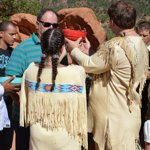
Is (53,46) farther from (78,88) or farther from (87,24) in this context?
(87,24)

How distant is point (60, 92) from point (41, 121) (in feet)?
0.90

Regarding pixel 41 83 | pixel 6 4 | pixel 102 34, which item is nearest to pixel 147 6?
pixel 6 4

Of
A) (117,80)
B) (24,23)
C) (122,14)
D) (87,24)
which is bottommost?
(117,80)

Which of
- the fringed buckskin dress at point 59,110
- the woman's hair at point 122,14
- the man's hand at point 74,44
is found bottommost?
the fringed buckskin dress at point 59,110

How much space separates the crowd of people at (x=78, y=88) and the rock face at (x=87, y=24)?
1.41 metres

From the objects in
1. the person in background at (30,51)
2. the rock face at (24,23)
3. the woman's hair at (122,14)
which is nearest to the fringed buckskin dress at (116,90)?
the woman's hair at (122,14)

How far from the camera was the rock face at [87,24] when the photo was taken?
5703 millimetres

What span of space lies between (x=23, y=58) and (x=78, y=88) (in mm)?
836

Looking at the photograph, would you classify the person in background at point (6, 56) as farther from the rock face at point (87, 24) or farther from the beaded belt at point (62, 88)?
the beaded belt at point (62, 88)

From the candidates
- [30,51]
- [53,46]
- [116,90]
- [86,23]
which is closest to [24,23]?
[86,23]

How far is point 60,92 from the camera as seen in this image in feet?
11.6

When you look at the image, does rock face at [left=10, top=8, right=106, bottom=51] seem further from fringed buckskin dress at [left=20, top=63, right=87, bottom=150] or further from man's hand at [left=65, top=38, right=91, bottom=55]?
fringed buckskin dress at [left=20, top=63, right=87, bottom=150]

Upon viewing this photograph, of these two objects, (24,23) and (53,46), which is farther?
(24,23)

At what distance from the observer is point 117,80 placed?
155 inches
